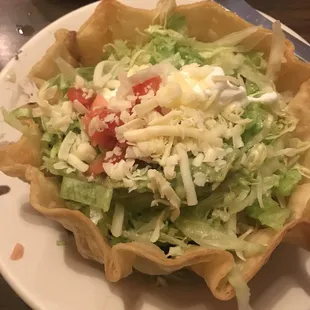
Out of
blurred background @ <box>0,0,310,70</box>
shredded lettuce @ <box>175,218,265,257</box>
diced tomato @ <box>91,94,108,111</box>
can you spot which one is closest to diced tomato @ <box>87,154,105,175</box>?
diced tomato @ <box>91,94,108,111</box>

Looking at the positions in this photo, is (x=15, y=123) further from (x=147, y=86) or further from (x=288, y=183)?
(x=288, y=183)

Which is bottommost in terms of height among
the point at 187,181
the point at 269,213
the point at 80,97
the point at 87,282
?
the point at 87,282

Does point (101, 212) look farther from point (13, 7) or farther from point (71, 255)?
point (13, 7)

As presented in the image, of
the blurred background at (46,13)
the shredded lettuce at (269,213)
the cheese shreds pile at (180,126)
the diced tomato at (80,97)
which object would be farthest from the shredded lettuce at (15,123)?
the blurred background at (46,13)

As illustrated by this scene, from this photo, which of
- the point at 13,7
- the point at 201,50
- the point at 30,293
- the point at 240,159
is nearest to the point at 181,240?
the point at 240,159

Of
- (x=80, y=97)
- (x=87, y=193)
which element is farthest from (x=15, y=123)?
(x=87, y=193)

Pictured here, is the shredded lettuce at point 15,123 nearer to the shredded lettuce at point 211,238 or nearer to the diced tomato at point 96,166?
the diced tomato at point 96,166
